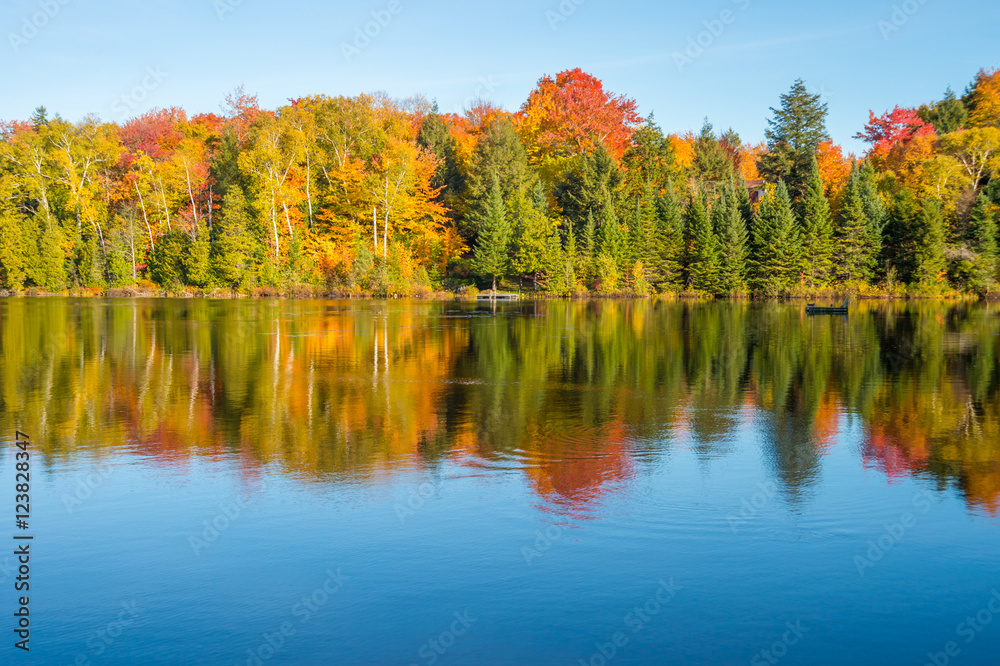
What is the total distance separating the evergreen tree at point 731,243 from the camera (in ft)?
216

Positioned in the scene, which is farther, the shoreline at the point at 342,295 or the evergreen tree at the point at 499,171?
the evergreen tree at the point at 499,171

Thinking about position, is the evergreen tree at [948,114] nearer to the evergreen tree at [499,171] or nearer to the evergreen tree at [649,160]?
the evergreen tree at [649,160]

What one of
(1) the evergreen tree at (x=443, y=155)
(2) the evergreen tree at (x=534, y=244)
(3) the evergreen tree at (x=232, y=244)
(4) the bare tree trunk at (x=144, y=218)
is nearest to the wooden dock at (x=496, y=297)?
(2) the evergreen tree at (x=534, y=244)

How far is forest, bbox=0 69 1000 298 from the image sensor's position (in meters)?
64.9

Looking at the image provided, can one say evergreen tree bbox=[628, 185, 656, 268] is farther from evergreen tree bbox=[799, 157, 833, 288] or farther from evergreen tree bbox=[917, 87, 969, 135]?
evergreen tree bbox=[917, 87, 969, 135]

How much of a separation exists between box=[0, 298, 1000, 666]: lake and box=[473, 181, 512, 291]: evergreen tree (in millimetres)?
48668

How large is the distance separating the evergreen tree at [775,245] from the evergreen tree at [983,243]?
12.4 m

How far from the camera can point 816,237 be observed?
64.2 m

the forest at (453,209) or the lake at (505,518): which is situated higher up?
the forest at (453,209)

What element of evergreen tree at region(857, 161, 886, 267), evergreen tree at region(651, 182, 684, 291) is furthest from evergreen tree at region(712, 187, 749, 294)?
evergreen tree at region(857, 161, 886, 267)

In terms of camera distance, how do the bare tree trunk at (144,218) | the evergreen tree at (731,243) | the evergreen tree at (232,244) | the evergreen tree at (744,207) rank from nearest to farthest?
the evergreen tree at (731,243)
the evergreen tree at (232,244)
the evergreen tree at (744,207)
the bare tree trunk at (144,218)

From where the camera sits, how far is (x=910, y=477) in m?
10.4

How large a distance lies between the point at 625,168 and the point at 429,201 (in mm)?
19366

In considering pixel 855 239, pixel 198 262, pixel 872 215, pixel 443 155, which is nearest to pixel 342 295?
pixel 198 262
